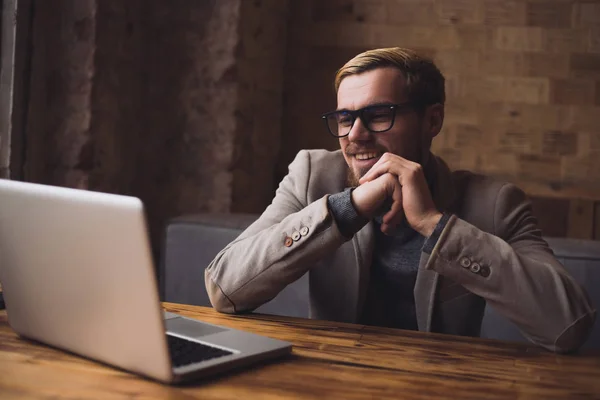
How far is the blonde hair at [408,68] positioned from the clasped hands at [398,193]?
0.28 metres

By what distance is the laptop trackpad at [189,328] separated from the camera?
125 centimetres

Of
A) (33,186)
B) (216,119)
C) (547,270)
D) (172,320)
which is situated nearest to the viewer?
(33,186)

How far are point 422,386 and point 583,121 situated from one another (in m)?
2.41

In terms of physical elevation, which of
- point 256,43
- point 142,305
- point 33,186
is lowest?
point 142,305

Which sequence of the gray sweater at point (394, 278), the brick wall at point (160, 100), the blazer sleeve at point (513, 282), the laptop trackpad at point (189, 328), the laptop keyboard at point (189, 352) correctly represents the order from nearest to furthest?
the laptop keyboard at point (189, 352), the laptop trackpad at point (189, 328), the blazer sleeve at point (513, 282), the gray sweater at point (394, 278), the brick wall at point (160, 100)

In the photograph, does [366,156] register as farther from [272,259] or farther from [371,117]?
[272,259]

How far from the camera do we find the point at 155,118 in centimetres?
306

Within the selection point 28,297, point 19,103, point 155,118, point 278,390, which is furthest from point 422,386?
point 155,118

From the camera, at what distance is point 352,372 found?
1120 mm

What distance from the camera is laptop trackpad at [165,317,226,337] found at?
1249 millimetres

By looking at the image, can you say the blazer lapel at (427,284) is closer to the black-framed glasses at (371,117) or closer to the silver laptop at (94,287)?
the black-framed glasses at (371,117)

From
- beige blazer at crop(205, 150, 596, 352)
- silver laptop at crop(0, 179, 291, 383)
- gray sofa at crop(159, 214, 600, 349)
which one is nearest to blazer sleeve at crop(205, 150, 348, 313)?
beige blazer at crop(205, 150, 596, 352)

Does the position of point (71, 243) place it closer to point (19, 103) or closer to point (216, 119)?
point (19, 103)

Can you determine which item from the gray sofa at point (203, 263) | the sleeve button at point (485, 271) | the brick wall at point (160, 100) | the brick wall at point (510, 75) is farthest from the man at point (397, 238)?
the brick wall at point (510, 75)
